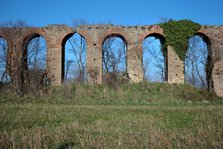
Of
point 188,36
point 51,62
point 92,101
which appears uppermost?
point 188,36

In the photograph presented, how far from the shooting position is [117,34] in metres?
22.7

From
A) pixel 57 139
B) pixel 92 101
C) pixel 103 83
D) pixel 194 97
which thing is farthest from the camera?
pixel 103 83

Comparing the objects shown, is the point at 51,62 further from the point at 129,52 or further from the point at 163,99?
the point at 163,99

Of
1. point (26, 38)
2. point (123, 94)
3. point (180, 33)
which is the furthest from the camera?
point (26, 38)

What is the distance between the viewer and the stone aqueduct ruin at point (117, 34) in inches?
859

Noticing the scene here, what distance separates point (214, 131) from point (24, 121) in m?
5.46

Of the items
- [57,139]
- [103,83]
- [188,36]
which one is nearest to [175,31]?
[188,36]

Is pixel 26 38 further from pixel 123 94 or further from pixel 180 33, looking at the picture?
pixel 180 33

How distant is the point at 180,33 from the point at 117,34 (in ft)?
17.2

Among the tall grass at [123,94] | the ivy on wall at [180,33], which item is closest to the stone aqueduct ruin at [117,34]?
the ivy on wall at [180,33]

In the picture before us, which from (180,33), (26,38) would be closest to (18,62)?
(26,38)

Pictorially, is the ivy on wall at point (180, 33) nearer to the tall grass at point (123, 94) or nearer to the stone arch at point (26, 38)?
the tall grass at point (123, 94)

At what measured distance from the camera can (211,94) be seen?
20.1 m

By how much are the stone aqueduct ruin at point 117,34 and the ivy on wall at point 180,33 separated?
41 centimetres
